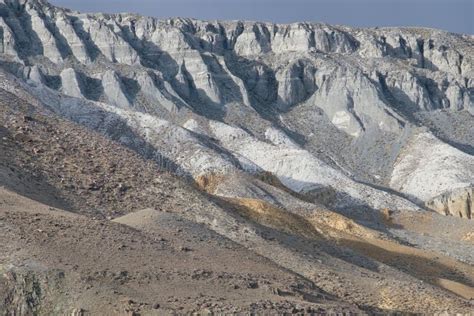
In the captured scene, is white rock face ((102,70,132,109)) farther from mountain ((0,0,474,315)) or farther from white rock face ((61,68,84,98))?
white rock face ((61,68,84,98))

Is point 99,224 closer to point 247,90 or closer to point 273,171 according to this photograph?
point 273,171

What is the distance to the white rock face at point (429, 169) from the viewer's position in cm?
8181

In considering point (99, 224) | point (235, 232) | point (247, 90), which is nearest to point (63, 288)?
point (99, 224)

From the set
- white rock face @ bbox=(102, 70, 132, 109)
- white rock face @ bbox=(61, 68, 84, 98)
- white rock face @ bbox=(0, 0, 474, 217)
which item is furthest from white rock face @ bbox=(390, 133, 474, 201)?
white rock face @ bbox=(61, 68, 84, 98)

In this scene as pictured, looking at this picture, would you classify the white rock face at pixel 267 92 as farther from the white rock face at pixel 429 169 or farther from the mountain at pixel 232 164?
the mountain at pixel 232 164

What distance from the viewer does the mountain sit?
2184 cm

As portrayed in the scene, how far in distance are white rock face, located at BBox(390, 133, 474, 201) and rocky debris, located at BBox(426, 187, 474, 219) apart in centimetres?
87

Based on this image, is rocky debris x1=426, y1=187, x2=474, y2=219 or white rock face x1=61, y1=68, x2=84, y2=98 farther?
white rock face x1=61, y1=68, x2=84, y2=98

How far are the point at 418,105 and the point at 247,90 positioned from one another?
90.8ft

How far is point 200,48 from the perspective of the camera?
134000 millimetres

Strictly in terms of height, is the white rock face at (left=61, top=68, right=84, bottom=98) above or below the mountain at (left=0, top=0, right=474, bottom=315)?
below

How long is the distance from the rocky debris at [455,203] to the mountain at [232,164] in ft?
0.73

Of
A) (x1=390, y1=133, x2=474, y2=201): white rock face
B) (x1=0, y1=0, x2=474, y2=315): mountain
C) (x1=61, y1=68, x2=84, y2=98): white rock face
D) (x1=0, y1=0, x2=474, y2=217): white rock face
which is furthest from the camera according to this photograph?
(x1=61, y1=68, x2=84, y2=98): white rock face

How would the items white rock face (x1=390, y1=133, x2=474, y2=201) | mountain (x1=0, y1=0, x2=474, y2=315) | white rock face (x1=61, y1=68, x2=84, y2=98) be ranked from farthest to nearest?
white rock face (x1=61, y1=68, x2=84, y2=98) < white rock face (x1=390, y1=133, x2=474, y2=201) < mountain (x1=0, y1=0, x2=474, y2=315)
